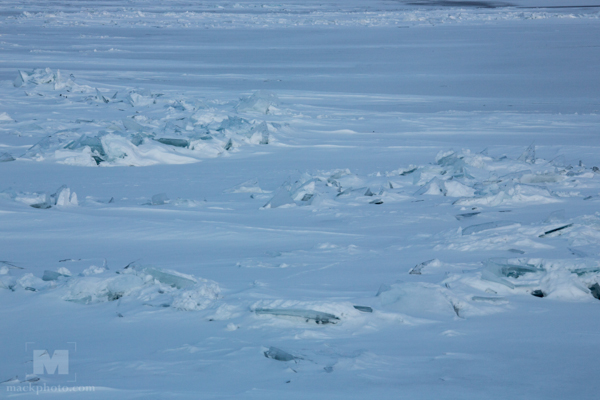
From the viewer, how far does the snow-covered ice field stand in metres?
2.12

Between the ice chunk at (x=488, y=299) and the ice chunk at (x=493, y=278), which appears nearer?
the ice chunk at (x=488, y=299)

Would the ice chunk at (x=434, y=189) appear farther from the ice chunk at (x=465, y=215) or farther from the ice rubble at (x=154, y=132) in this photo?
the ice rubble at (x=154, y=132)

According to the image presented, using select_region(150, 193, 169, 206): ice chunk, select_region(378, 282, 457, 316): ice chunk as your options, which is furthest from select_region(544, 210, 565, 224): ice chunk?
select_region(150, 193, 169, 206): ice chunk

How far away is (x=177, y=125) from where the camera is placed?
7344 mm

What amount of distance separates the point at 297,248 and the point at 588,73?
11.2m

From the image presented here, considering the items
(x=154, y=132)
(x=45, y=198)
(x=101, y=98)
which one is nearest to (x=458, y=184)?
(x=45, y=198)

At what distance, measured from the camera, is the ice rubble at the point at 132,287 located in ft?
8.81

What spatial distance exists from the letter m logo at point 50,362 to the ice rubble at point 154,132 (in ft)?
13.0

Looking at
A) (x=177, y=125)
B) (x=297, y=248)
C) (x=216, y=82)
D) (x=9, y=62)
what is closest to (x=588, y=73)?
(x=216, y=82)

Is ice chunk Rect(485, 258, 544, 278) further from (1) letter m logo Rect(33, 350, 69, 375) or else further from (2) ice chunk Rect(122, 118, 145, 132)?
(2) ice chunk Rect(122, 118, 145, 132)

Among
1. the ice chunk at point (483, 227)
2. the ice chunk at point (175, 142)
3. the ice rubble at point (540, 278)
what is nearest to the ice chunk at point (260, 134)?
the ice chunk at point (175, 142)

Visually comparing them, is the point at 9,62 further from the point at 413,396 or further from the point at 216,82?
the point at 413,396

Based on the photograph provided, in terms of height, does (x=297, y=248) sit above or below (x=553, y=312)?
below

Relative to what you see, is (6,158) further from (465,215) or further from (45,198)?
(465,215)
